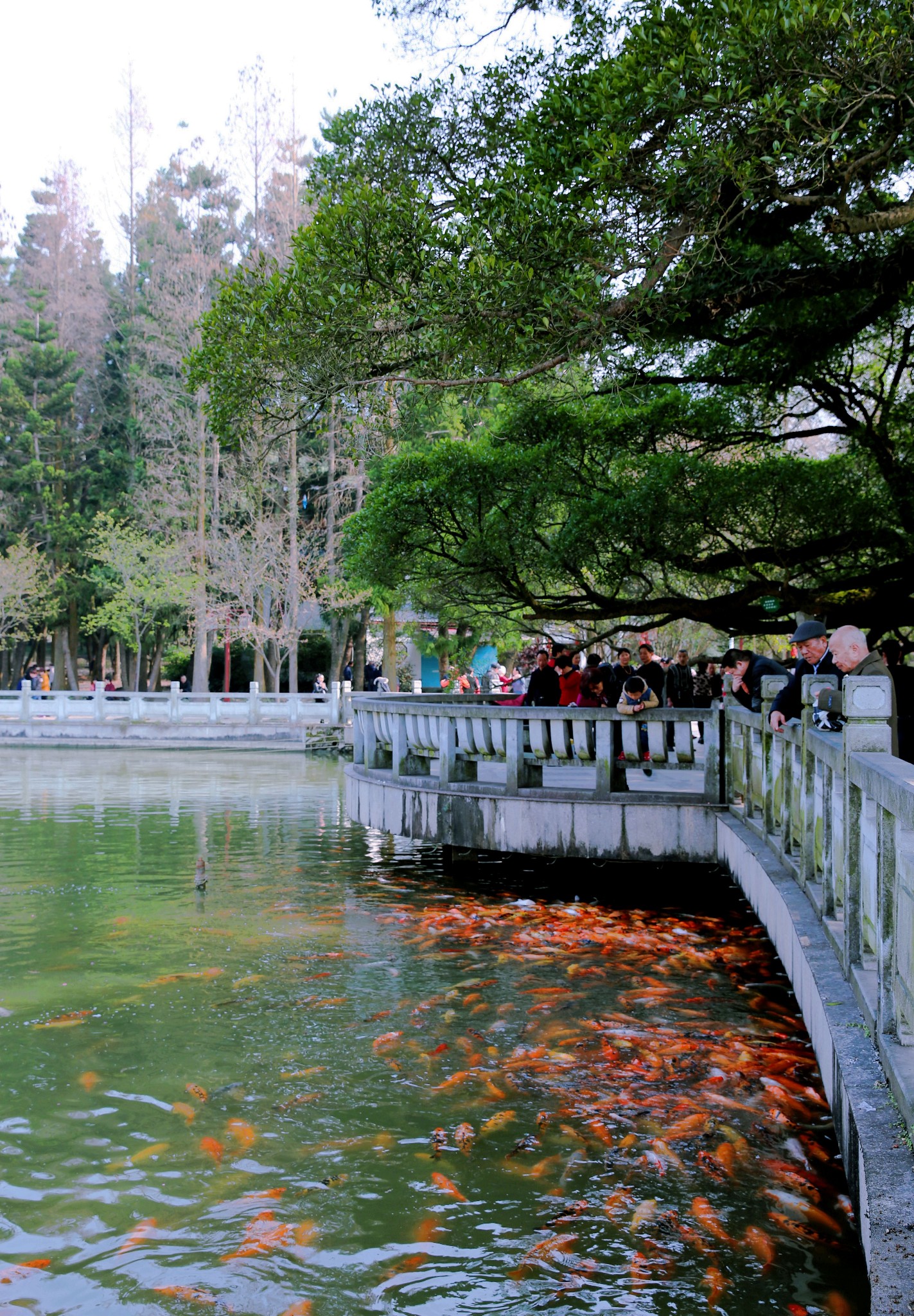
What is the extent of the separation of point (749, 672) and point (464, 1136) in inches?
220

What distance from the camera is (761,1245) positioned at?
455 centimetres

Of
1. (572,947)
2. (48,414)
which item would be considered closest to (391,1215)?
(572,947)

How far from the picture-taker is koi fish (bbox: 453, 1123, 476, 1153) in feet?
18.3

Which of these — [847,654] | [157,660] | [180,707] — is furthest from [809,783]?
[157,660]

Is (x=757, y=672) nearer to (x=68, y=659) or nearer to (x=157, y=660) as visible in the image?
(x=157, y=660)

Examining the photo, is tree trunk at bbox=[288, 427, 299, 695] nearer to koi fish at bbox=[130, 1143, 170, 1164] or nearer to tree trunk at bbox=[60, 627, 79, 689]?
tree trunk at bbox=[60, 627, 79, 689]

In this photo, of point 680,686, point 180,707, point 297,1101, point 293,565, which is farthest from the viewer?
point 293,565

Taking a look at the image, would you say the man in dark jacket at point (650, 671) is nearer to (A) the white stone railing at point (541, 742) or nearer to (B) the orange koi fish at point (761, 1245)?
(A) the white stone railing at point (541, 742)

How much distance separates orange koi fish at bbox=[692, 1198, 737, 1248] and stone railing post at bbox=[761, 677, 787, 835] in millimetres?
3583

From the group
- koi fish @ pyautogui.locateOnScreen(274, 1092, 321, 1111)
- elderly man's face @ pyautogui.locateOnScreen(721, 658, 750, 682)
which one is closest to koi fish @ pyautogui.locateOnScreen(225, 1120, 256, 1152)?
koi fish @ pyautogui.locateOnScreen(274, 1092, 321, 1111)

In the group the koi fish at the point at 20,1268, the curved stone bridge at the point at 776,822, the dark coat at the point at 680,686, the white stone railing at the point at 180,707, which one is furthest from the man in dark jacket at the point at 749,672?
the white stone railing at the point at 180,707

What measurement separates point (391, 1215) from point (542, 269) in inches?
289

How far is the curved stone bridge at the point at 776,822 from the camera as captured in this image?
3789 millimetres

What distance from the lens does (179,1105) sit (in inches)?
242
